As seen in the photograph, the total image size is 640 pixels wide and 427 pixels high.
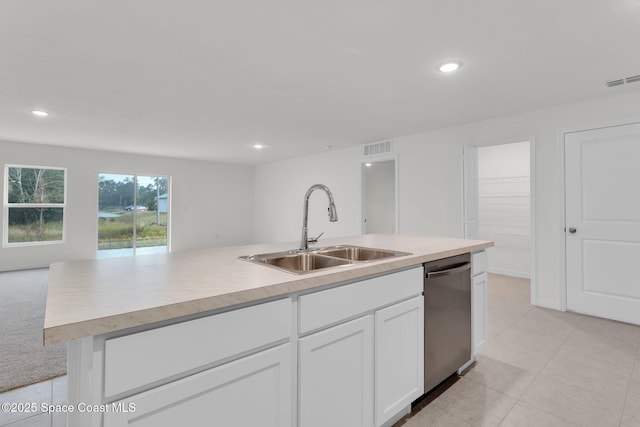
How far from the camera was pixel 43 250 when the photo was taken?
5.93 metres

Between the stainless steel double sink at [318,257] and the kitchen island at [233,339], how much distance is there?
167 mm

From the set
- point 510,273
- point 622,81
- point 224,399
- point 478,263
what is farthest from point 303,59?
point 510,273

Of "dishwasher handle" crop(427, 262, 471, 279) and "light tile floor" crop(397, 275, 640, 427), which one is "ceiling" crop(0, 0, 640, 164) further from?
"light tile floor" crop(397, 275, 640, 427)

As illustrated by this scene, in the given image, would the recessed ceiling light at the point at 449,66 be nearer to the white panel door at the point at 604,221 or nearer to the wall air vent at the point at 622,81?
the wall air vent at the point at 622,81

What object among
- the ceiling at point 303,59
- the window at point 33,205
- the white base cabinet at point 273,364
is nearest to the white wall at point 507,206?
the ceiling at point 303,59

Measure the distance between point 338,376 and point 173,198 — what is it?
7.29m

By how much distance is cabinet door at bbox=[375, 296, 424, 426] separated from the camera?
4.94 ft

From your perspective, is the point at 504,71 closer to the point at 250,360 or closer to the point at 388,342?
the point at 388,342

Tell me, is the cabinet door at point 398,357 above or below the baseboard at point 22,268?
above

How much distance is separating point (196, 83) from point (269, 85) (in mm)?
703

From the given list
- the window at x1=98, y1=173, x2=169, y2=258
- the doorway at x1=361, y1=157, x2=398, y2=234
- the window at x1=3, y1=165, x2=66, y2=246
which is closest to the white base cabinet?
the doorway at x1=361, y1=157, x2=398, y2=234

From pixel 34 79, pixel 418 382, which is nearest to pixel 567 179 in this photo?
pixel 418 382

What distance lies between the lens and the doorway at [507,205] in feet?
17.6

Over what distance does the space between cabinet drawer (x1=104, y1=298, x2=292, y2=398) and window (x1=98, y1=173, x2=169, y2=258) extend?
276 inches
